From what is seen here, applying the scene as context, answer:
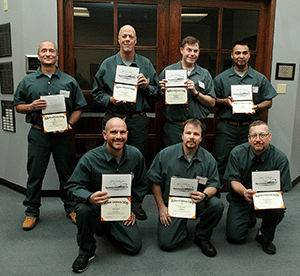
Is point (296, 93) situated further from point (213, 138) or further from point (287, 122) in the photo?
point (213, 138)

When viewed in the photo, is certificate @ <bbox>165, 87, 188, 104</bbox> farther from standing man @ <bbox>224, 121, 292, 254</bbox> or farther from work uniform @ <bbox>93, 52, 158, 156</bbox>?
standing man @ <bbox>224, 121, 292, 254</bbox>

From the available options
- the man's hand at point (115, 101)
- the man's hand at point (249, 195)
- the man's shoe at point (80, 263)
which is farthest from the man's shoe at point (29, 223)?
the man's hand at point (249, 195)

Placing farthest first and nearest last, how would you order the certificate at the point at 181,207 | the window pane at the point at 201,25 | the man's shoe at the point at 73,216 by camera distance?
the window pane at the point at 201,25
the man's shoe at the point at 73,216
the certificate at the point at 181,207

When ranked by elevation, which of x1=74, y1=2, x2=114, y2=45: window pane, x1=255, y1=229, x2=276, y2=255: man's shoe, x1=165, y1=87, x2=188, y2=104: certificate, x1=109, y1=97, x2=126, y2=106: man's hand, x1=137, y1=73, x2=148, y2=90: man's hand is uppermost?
x1=74, y1=2, x2=114, y2=45: window pane

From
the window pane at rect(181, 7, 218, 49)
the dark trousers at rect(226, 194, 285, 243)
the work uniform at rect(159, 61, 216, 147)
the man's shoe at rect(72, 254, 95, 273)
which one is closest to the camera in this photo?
the man's shoe at rect(72, 254, 95, 273)

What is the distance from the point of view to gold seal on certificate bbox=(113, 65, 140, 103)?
2619 mm

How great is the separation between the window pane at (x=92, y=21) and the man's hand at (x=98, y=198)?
1823 mm

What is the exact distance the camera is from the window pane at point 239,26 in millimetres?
3363

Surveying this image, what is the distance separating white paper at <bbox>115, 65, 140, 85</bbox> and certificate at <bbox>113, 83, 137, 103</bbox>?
0.14ft

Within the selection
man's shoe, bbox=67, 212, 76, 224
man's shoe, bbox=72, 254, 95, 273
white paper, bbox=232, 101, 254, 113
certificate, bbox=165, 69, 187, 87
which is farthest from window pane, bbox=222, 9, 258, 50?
man's shoe, bbox=72, 254, 95, 273

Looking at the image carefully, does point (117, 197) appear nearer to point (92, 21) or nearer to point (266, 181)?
point (266, 181)

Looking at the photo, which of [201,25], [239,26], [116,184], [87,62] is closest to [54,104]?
[87,62]

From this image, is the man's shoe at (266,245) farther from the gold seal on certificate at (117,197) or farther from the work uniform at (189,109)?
the gold seal on certificate at (117,197)

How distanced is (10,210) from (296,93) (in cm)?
334
